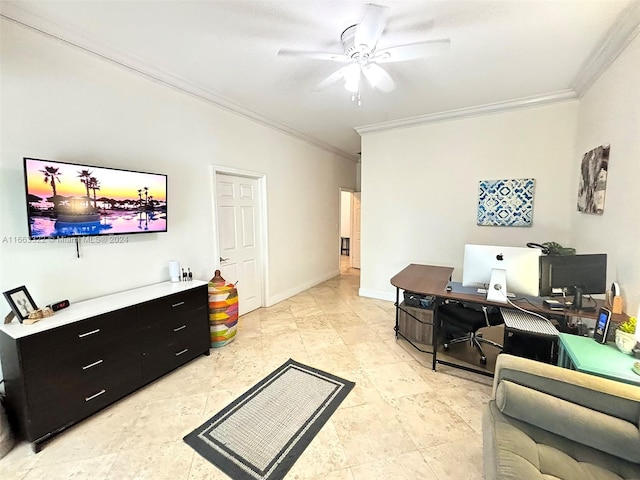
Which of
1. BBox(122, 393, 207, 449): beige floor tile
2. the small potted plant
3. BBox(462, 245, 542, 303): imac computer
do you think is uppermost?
BBox(462, 245, 542, 303): imac computer

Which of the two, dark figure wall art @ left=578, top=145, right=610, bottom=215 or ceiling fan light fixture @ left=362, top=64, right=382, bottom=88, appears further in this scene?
dark figure wall art @ left=578, top=145, right=610, bottom=215

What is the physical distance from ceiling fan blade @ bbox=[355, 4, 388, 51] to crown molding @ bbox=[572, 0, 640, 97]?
165 centimetres

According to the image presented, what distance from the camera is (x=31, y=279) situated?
6.47ft

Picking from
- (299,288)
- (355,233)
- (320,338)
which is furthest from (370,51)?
(355,233)

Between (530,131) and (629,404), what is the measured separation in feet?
10.8

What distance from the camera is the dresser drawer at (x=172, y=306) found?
227cm

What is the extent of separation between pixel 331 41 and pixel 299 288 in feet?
12.4

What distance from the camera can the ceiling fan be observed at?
1745 mm

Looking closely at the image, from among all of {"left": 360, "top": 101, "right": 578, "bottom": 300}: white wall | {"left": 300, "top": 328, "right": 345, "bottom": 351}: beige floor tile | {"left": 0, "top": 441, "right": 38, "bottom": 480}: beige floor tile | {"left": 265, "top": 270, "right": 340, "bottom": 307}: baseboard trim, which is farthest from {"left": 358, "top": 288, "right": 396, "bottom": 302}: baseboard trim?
{"left": 0, "top": 441, "right": 38, "bottom": 480}: beige floor tile

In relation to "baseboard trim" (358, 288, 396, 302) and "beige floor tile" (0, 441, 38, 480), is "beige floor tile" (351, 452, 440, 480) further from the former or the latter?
"baseboard trim" (358, 288, 396, 302)

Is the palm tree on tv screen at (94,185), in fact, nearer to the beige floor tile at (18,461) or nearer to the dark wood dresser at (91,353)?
the dark wood dresser at (91,353)

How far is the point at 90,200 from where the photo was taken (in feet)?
6.97

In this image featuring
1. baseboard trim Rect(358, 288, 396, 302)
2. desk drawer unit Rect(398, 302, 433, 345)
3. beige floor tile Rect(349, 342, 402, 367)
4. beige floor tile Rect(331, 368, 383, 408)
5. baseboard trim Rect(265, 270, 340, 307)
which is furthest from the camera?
baseboard trim Rect(358, 288, 396, 302)

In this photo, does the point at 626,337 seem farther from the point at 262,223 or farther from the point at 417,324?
the point at 262,223
